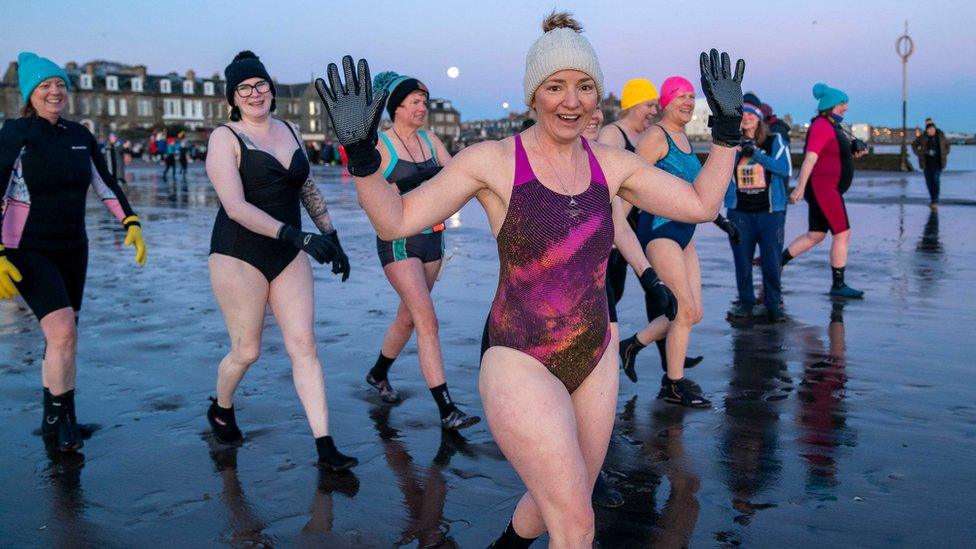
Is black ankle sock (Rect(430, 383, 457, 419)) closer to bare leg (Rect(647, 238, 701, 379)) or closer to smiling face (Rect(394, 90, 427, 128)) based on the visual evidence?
bare leg (Rect(647, 238, 701, 379))

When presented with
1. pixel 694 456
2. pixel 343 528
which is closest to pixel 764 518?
pixel 694 456

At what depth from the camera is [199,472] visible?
482cm

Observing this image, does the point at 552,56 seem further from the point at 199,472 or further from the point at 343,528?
the point at 199,472

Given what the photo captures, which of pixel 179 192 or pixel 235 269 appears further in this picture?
pixel 179 192

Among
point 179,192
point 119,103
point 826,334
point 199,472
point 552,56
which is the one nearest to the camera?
point 552,56

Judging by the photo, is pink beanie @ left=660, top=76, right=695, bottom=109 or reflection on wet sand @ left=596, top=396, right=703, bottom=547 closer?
reflection on wet sand @ left=596, top=396, right=703, bottom=547

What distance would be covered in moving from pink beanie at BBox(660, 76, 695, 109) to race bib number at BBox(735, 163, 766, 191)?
3.10 m

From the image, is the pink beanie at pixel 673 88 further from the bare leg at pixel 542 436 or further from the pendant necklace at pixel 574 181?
the bare leg at pixel 542 436

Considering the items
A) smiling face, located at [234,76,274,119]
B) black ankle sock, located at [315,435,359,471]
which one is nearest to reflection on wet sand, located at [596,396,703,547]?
black ankle sock, located at [315,435,359,471]

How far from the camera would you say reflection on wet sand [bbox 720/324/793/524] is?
4.54 meters

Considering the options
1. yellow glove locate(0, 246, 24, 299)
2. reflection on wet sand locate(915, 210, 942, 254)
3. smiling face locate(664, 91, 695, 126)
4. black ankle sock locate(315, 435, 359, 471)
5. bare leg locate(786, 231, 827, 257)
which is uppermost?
smiling face locate(664, 91, 695, 126)

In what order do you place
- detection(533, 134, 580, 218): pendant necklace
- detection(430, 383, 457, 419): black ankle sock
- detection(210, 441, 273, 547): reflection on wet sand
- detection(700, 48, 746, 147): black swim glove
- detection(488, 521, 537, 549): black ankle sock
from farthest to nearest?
detection(430, 383, 457, 419): black ankle sock, detection(210, 441, 273, 547): reflection on wet sand, detection(488, 521, 537, 549): black ankle sock, detection(700, 48, 746, 147): black swim glove, detection(533, 134, 580, 218): pendant necklace

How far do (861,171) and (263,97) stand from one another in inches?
1503

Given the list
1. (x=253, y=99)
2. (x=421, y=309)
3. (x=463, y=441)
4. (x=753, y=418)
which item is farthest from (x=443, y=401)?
(x=253, y=99)
